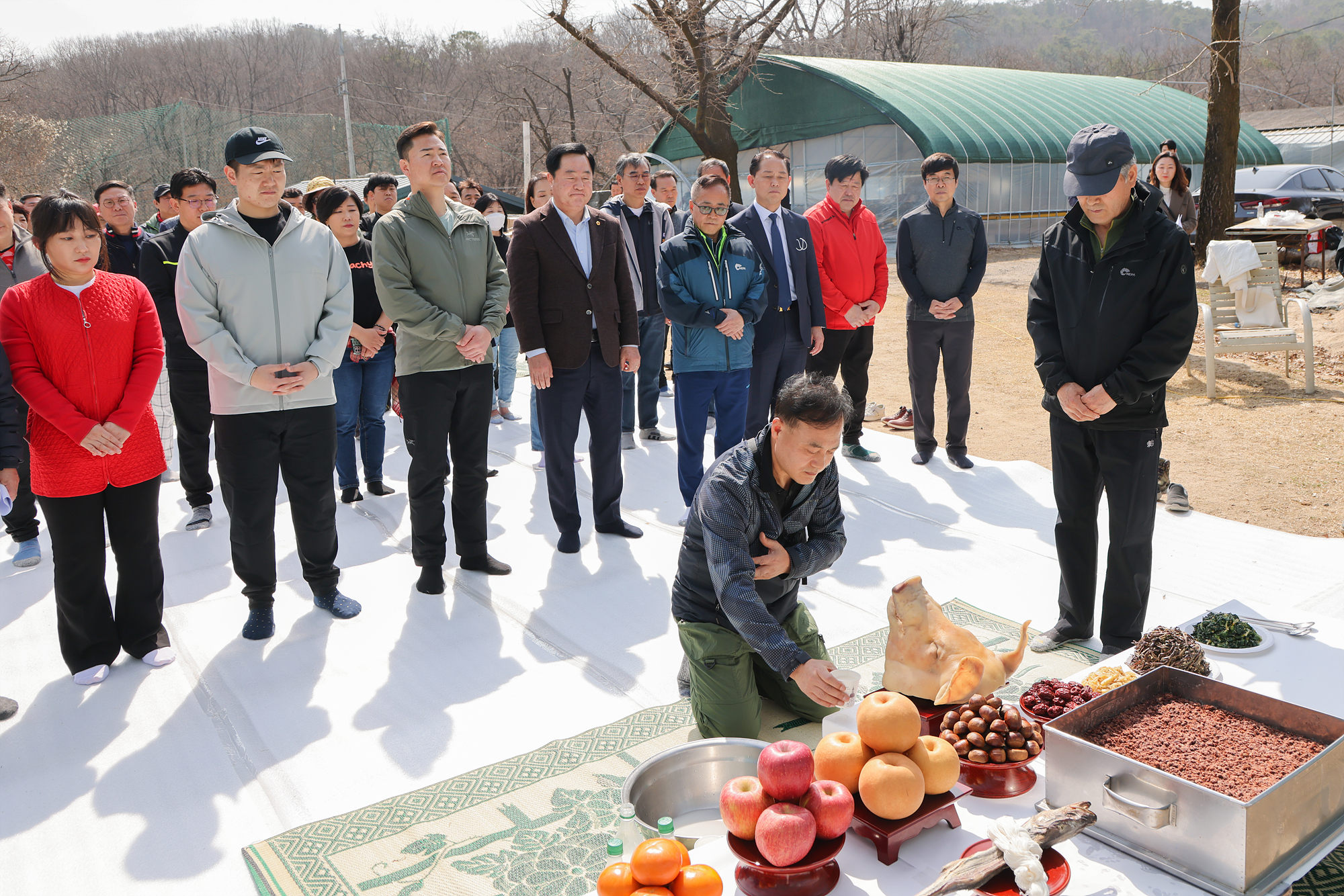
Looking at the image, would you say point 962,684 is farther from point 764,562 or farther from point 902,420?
point 902,420

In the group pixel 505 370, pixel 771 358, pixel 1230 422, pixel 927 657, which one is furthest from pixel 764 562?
pixel 1230 422

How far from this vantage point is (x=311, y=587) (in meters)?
3.71

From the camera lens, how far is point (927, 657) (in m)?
2.05

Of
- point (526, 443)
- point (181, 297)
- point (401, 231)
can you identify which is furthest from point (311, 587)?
point (526, 443)

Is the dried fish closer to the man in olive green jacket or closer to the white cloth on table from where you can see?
the man in olive green jacket

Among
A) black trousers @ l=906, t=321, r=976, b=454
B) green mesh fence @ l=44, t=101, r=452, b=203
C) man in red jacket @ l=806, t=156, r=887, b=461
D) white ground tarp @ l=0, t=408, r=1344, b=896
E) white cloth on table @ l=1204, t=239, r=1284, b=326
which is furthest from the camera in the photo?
green mesh fence @ l=44, t=101, r=452, b=203

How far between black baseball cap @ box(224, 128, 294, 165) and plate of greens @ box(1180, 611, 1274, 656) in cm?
322

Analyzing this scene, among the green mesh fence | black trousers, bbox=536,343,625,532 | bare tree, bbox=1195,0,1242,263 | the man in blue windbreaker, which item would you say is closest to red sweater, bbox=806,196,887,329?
the man in blue windbreaker

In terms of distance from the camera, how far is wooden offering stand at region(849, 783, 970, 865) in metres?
1.60

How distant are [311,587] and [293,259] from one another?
127 centimetres

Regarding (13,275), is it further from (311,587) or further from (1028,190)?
(1028,190)

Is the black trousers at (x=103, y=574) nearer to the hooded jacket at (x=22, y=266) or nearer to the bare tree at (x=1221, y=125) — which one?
the hooded jacket at (x=22, y=266)

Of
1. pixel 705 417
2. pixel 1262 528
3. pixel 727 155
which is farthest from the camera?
pixel 727 155

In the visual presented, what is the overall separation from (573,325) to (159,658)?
2104 millimetres
